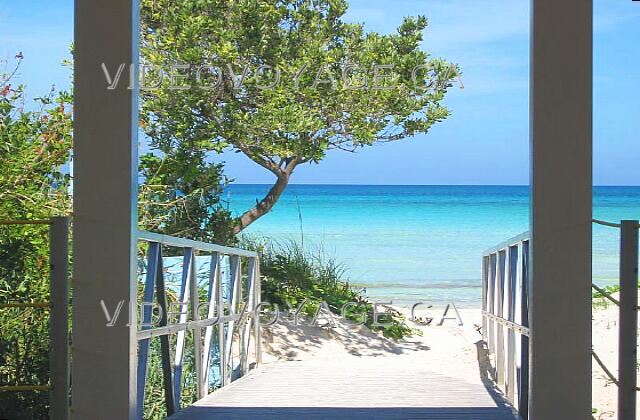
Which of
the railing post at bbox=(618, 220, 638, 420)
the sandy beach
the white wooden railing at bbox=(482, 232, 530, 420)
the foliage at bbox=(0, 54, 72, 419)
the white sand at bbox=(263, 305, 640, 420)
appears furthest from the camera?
the sandy beach

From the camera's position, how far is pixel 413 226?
19656mm

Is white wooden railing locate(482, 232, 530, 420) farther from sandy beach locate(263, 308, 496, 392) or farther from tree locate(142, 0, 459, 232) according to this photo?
sandy beach locate(263, 308, 496, 392)

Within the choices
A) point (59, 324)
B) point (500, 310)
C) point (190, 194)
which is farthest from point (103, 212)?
point (190, 194)

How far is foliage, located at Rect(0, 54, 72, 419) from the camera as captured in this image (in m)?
3.00

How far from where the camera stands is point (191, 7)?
710 centimetres

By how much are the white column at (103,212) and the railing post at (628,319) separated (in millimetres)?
1369

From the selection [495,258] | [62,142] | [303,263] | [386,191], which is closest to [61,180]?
[62,142]

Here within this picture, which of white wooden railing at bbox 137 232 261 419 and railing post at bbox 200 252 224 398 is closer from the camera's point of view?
white wooden railing at bbox 137 232 261 419

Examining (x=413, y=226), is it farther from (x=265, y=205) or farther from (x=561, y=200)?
(x=561, y=200)

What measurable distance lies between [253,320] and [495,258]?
192 cm

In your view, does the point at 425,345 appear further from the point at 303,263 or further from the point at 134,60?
the point at 134,60

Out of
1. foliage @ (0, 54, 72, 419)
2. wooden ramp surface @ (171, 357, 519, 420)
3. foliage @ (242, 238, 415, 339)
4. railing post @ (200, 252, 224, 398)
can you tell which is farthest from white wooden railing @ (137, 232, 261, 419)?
foliage @ (242, 238, 415, 339)

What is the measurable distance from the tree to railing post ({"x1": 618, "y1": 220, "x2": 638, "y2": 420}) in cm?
491

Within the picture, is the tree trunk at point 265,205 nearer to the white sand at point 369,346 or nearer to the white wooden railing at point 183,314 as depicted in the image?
the white sand at point 369,346
